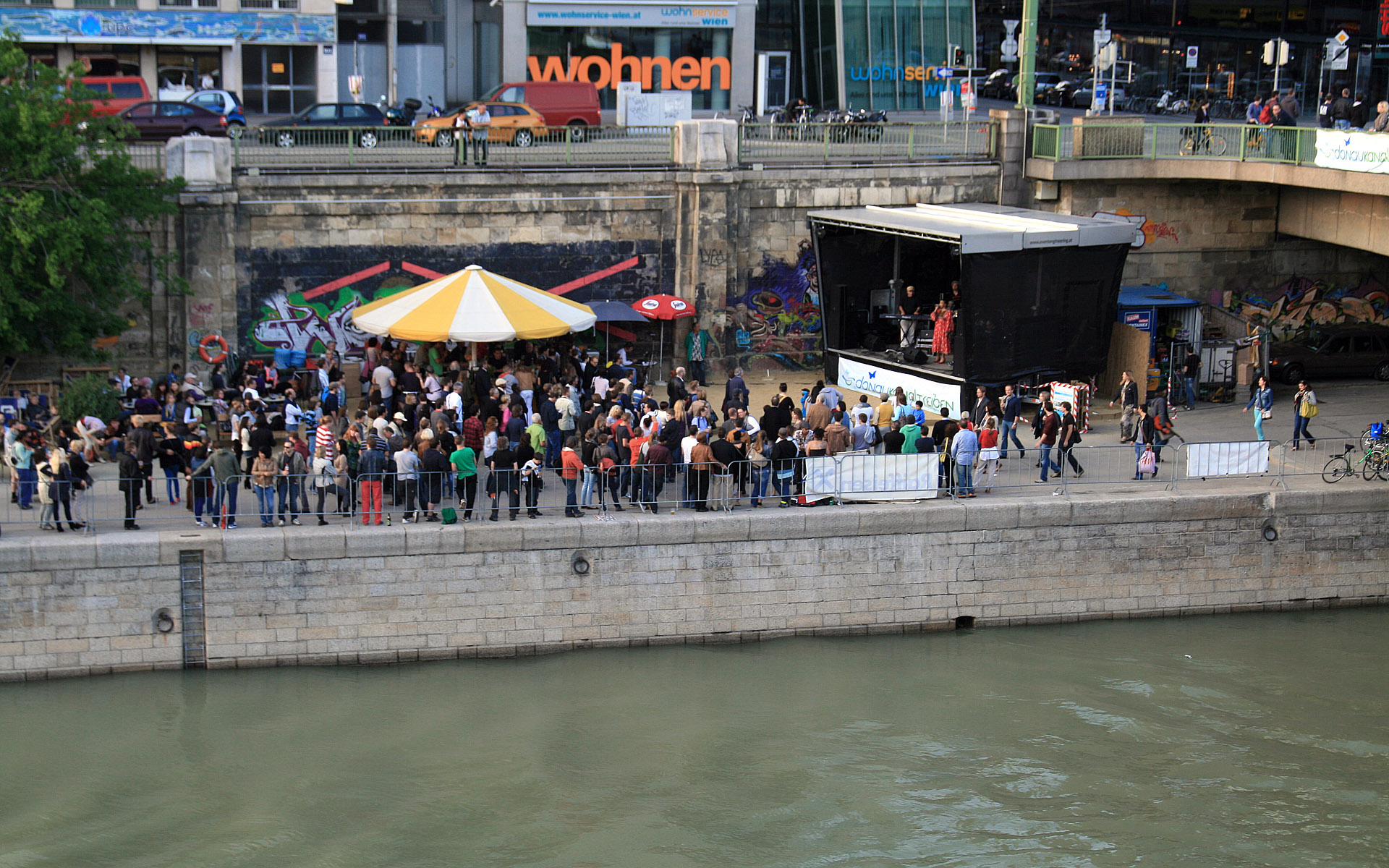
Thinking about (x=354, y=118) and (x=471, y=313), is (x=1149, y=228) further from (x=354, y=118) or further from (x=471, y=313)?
(x=354, y=118)

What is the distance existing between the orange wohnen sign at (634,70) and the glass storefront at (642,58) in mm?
22

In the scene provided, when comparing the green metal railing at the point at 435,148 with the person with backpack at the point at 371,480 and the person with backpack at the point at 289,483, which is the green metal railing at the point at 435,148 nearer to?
the person with backpack at the point at 289,483

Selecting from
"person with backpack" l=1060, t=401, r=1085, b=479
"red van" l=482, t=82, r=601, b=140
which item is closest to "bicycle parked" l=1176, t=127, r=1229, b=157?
"person with backpack" l=1060, t=401, r=1085, b=479

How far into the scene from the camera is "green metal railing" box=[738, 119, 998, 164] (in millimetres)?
27516

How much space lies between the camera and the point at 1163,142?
27375 millimetres

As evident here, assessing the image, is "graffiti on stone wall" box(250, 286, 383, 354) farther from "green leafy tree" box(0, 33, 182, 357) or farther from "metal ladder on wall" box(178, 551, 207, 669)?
"metal ladder on wall" box(178, 551, 207, 669)

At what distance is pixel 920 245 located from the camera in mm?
26375

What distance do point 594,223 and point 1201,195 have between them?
39.6 ft

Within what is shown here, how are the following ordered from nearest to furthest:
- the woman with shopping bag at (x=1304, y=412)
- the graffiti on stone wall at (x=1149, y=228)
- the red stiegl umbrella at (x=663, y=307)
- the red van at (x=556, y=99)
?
the woman with shopping bag at (x=1304, y=412) < the red stiegl umbrella at (x=663, y=307) < the graffiti on stone wall at (x=1149, y=228) < the red van at (x=556, y=99)

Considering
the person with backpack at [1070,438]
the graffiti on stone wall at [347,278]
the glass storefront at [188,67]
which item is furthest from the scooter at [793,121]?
the glass storefront at [188,67]

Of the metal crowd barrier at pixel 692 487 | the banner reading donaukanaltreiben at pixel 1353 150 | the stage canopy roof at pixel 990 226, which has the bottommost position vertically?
the metal crowd barrier at pixel 692 487

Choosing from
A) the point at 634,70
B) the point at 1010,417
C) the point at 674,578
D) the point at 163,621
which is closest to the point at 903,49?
the point at 634,70

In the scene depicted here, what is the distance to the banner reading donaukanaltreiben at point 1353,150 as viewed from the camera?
2303 cm

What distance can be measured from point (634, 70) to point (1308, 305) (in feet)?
73.5
